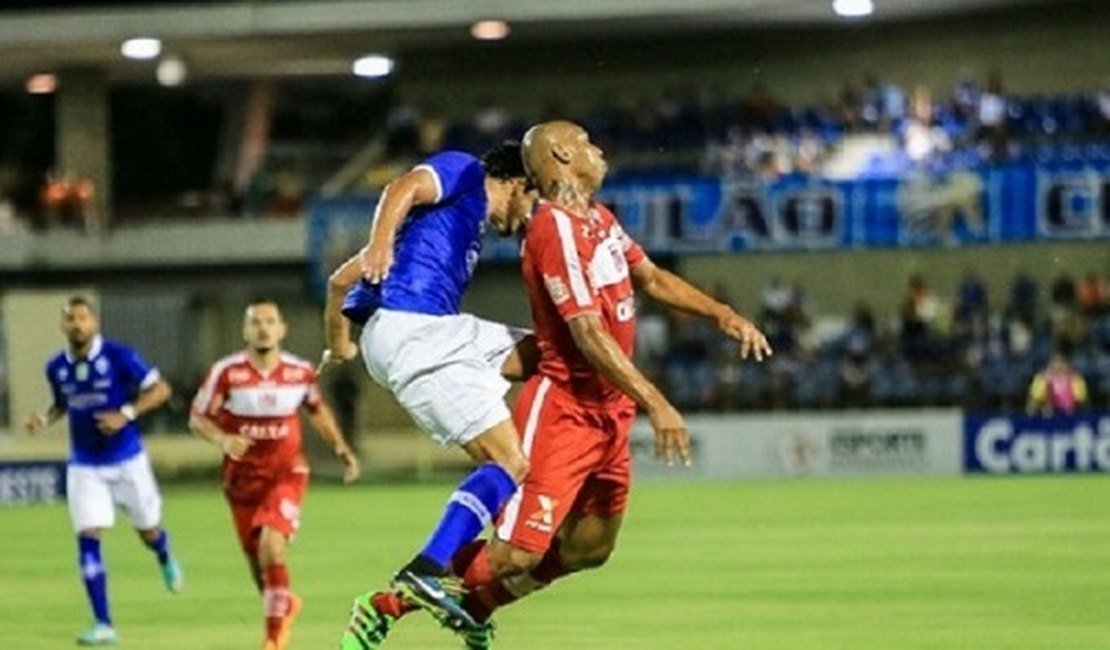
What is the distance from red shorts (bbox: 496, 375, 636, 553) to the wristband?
226 inches

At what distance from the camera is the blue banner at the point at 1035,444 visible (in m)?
35.1

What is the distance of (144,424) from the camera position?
4403cm

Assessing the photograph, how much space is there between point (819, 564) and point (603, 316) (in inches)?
387

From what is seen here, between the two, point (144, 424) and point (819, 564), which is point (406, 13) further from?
point (819, 564)

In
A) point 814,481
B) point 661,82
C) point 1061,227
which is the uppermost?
point 661,82

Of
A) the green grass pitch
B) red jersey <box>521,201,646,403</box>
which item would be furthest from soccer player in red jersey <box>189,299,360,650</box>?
red jersey <box>521,201,646,403</box>

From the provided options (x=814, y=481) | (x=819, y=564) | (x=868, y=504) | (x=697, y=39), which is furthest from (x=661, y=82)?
(x=819, y=564)

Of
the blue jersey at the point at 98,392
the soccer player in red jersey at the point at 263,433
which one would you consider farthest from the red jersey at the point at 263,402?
the blue jersey at the point at 98,392

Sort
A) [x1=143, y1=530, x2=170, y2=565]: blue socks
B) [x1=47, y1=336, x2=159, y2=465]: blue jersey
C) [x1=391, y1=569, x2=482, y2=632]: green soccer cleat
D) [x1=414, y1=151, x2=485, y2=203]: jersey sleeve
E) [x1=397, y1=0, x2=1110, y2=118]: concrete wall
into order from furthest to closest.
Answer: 1. [x1=397, y1=0, x2=1110, y2=118]: concrete wall
2. [x1=143, y1=530, x2=170, y2=565]: blue socks
3. [x1=47, y1=336, x2=159, y2=465]: blue jersey
4. [x1=414, y1=151, x2=485, y2=203]: jersey sleeve
5. [x1=391, y1=569, x2=482, y2=632]: green soccer cleat

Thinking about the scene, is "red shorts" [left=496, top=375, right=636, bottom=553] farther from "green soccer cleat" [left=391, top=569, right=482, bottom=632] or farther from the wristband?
the wristband

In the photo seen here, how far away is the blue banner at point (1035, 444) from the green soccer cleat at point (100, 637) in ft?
71.6

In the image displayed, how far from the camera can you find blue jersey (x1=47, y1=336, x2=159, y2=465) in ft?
54.3

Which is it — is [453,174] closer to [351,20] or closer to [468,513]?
[468,513]

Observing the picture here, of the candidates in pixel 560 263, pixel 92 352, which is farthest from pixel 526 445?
pixel 92 352
